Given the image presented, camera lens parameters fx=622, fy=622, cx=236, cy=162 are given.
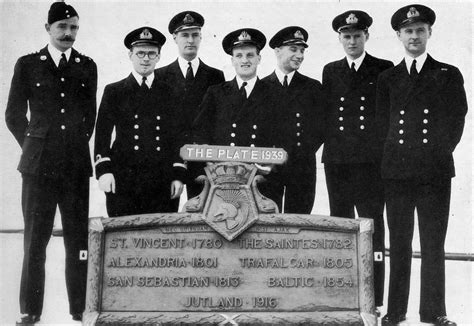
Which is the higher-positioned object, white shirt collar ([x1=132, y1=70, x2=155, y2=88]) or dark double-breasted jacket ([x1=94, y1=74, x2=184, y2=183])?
white shirt collar ([x1=132, y1=70, x2=155, y2=88])

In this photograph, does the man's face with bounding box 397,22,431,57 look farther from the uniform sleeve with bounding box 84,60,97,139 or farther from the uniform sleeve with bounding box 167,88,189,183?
the uniform sleeve with bounding box 84,60,97,139

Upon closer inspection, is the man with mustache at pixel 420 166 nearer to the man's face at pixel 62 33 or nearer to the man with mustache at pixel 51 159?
the man with mustache at pixel 51 159

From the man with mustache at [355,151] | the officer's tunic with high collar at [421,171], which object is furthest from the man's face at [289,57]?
the officer's tunic with high collar at [421,171]

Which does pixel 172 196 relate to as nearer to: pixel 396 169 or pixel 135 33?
pixel 135 33

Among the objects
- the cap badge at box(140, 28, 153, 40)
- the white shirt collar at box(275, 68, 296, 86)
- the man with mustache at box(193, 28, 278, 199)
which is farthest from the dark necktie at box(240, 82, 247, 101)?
the cap badge at box(140, 28, 153, 40)

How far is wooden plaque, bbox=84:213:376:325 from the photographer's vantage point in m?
3.73

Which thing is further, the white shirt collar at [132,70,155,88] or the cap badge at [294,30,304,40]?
the cap badge at [294,30,304,40]

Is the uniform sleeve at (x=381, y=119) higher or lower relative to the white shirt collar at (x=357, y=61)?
lower

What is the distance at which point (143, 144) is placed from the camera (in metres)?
4.10

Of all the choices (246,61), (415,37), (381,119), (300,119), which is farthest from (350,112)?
(246,61)

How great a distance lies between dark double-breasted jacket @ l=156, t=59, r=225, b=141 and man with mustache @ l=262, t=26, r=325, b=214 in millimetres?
380

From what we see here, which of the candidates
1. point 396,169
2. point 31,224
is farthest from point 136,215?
point 396,169

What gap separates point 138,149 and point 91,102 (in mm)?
477

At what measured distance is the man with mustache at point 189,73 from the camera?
423cm
